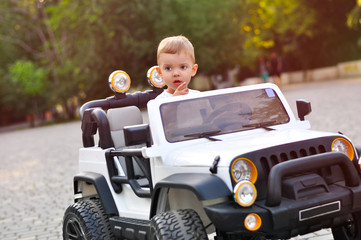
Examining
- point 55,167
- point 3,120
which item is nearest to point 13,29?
point 3,120

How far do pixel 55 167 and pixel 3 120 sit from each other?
182ft

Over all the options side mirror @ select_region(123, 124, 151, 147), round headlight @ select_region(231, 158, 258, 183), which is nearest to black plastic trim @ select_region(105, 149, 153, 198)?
side mirror @ select_region(123, 124, 151, 147)

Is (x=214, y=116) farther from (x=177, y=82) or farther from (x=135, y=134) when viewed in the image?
(x=135, y=134)

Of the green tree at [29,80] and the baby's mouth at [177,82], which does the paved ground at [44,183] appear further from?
the green tree at [29,80]

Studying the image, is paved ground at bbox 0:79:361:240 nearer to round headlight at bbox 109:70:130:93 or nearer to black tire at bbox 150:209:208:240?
round headlight at bbox 109:70:130:93

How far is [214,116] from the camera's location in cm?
478

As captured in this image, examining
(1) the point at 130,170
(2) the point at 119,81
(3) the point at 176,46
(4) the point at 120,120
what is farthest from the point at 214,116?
(2) the point at 119,81

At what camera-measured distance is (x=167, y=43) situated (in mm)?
4887

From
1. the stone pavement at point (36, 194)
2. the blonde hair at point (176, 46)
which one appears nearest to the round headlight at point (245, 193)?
the blonde hair at point (176, 46)

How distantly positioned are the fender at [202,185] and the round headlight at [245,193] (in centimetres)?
10

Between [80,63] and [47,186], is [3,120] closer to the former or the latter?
[80,63]

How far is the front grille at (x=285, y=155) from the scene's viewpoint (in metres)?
3.94

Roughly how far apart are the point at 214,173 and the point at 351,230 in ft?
4.25

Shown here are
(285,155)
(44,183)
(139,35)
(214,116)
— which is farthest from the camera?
(139,35)
